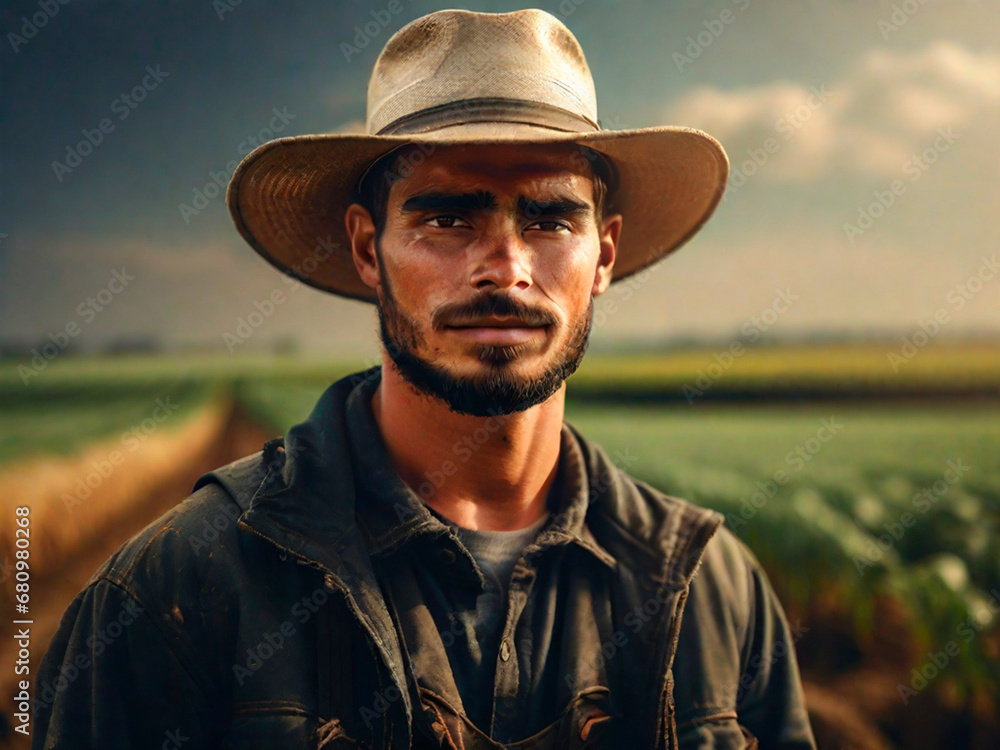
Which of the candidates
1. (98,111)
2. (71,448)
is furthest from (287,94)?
(71,448)

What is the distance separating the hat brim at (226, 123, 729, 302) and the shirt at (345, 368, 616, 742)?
2.21ft

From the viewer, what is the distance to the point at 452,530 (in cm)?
182

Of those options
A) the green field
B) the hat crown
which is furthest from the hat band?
the green field

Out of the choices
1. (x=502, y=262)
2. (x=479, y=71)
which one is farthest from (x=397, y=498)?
(x=479, y=71)

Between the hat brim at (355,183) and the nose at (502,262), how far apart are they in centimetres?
22

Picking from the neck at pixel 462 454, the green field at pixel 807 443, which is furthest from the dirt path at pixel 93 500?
the neck at pixel 462 454

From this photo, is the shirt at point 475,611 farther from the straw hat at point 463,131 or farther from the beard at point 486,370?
the straw hat at point 463,131

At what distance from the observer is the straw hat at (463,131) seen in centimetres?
185

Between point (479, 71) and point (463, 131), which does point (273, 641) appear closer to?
point (463, 131)

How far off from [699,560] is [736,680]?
1.16ft

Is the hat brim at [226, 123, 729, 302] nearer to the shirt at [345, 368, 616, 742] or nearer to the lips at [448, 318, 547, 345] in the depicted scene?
the lips at [448, 318, 547, 345]

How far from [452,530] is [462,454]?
237 mm

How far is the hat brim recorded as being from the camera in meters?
1.83

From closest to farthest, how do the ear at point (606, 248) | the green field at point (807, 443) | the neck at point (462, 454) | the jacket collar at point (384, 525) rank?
the jacket collar at point (384, 525) < the neck at point (462, 454) < the ear at point (606, 248) < the green field at point (807, 443)
